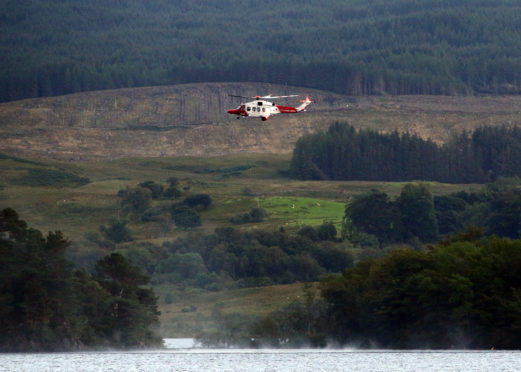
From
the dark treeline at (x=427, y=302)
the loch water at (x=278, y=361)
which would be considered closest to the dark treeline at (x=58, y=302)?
the loch water at (x=278, y=361)

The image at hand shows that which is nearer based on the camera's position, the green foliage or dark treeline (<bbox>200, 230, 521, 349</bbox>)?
the green foliage

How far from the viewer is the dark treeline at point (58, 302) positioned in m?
162

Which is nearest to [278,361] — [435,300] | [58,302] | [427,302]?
[427,302]

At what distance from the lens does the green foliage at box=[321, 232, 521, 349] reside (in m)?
146

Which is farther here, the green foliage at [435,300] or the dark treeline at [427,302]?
Result: the dark treeline at [427,302]

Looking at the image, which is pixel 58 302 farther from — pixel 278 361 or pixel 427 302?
pixel 427 302

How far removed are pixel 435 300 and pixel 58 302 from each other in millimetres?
44719

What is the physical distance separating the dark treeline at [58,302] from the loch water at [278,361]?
379cm

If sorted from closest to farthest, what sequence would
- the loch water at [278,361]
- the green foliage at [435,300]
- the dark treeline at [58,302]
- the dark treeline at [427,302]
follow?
the loch water at [278,361] < the green foliage at [435,300] < the dark treeline at [427,302] < the dark treeline at [58,302]

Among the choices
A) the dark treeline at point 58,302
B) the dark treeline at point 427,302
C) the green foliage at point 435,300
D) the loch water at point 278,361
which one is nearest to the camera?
the loch water at point 278,361

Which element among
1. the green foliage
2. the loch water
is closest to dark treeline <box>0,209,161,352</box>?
the loch water

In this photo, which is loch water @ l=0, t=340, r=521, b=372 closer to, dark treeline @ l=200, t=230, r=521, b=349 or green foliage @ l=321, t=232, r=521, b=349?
dark treeline @ l=200, t=230, r=521, b=349

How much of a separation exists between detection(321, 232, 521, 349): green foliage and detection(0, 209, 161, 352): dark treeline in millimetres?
25551

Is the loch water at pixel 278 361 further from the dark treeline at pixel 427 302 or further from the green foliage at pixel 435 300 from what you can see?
the green foliage at pixel 435 300
